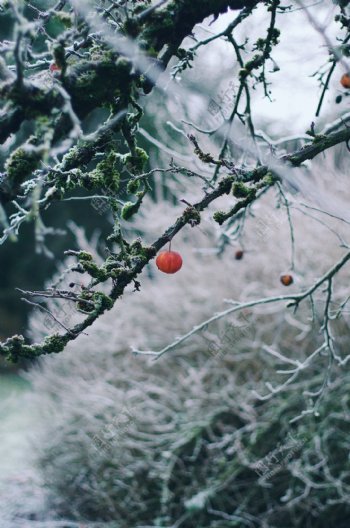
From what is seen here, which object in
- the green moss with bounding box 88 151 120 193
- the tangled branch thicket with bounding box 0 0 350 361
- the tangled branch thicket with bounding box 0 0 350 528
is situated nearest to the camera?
the tangled branch thicket with bounding box 0 0 350 361

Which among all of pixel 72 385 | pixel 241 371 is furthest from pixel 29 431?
pixel 241 371

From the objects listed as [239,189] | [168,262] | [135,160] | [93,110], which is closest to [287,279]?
[168,262]

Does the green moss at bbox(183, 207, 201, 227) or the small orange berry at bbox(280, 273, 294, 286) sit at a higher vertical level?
the small orange berry at bbox(280, 273, 294, 286)

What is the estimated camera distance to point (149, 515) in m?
4.26

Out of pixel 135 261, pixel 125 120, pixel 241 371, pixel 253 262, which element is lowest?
pixel 135 261

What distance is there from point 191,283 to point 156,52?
3962mm

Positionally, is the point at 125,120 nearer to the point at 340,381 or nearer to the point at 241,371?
the point at 340,381

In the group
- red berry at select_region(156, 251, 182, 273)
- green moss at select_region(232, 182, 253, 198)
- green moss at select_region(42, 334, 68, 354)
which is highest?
red berry at select_region(156, 251, 182, 273)

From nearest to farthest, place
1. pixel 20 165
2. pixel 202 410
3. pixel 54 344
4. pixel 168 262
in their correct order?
pixel 20 165, pixel 54 344, pixel 168 262, pixel 202 410

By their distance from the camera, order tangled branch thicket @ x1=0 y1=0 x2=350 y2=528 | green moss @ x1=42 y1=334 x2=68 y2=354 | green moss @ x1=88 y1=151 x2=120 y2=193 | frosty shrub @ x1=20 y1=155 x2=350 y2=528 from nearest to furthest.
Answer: green moss @ x1=42 y1=334 x2=68 y2=354, green moss @ x1=88 y1=151 x2=120 y2=193, tangled branch thicket @ x1=0 y1=0 x2=350 y2=528, frosty shrub @ x1=20 y1=155 x2=350 y2=528

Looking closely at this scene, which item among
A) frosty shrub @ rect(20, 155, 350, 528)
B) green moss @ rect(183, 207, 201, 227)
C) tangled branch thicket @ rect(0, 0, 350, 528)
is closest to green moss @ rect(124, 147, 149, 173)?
green moss @ rect(183, 207, 201, 227)

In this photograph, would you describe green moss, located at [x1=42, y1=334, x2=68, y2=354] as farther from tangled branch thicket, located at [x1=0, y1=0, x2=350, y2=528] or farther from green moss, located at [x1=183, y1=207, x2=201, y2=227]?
tangled branch thicket, located at [x1=0, y1=0, x2=350, y2=528]

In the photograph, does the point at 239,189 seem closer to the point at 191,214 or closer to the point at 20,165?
the point at 191,214

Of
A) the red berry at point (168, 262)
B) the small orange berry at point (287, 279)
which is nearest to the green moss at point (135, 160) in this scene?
the red berry at point (168, 262)
